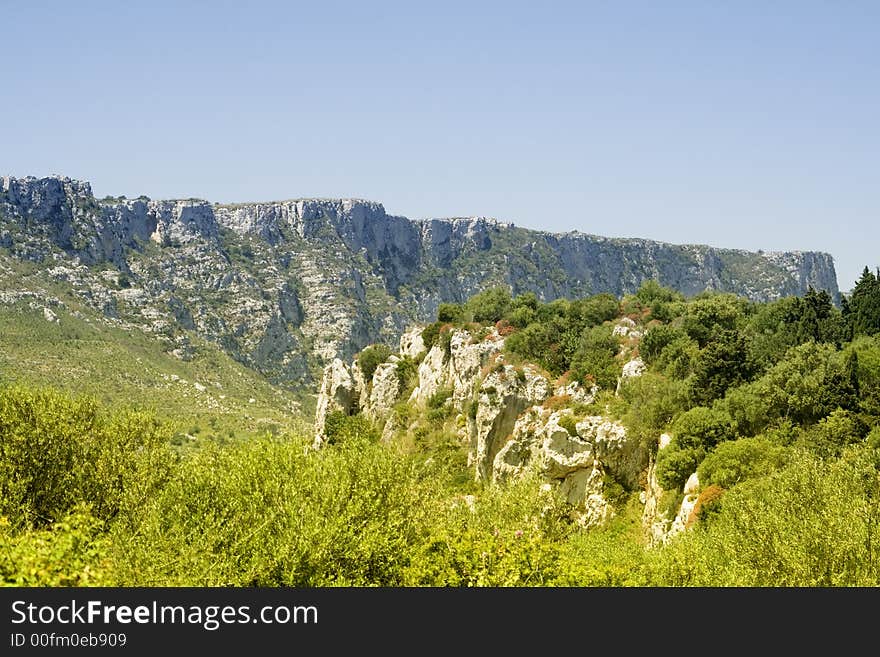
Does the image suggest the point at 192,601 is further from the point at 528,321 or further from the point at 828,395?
the point at 528,321

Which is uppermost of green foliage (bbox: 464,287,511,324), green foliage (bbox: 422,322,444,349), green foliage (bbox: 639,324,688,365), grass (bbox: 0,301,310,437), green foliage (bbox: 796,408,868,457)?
green foliage (bbox: 464,287,511,324)

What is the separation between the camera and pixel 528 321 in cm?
8662

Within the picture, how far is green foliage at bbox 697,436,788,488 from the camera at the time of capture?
4491cm

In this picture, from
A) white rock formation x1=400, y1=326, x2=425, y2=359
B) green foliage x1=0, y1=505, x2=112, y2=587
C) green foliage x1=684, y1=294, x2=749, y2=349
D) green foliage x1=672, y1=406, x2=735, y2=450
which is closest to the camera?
green foliage x1=0, y1=505, x2=112, y2=587

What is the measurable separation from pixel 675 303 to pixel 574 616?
70951mm

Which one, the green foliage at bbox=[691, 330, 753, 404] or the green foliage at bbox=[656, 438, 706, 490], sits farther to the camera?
the green foliage at bbox=[691, 330, 753, 404]

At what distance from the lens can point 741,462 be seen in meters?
46.0

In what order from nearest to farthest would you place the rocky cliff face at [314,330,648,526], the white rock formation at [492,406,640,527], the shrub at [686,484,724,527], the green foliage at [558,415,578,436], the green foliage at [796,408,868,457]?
1. the shrub at [686,484,724,527]
2. the green foliage at [796,408,868,457]
3. the white rock formation at [492,406,640,527]
4. the rocky cliff face at [314,330,648,526]
5. the green foliage at [558,415,578,436]

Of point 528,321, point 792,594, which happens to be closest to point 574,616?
point 792,594

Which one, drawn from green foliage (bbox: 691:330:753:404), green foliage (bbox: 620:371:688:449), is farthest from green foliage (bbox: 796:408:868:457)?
green foliage (bbox: 620:371:688:449)

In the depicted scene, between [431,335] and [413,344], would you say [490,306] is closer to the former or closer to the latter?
[431,335]

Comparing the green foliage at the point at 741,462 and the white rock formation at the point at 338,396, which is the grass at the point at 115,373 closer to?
the white rock formation at the point at 338,396

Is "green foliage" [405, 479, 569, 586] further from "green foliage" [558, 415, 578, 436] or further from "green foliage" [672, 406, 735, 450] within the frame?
"green foliage" [558, 415, 578, 436]

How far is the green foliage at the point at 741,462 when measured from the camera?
147 feet
